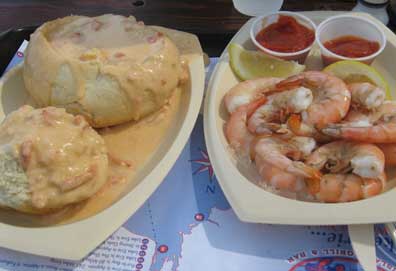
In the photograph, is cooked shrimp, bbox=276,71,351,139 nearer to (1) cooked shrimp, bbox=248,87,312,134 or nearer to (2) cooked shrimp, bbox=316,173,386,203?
(1) cooked shrimp, bbox=248,87,312,134

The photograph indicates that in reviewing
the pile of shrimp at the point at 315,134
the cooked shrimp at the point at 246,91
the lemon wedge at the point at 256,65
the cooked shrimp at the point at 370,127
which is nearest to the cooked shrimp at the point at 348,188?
the pile of shrimp at the point at 315,134

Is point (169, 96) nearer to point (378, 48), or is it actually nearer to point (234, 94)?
point (234, 94)

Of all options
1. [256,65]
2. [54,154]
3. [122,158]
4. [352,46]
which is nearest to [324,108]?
[256,65]

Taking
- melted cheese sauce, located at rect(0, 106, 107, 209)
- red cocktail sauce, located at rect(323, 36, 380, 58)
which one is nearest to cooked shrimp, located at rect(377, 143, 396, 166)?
red cocktail sauce, located at rect(323, 36, 380, 58)

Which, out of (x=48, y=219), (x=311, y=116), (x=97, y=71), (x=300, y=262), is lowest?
(x=300, y=262)

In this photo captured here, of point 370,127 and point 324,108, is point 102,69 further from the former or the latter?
point 370,127

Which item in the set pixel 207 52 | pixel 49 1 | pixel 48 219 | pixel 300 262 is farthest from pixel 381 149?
pixel 49 1
